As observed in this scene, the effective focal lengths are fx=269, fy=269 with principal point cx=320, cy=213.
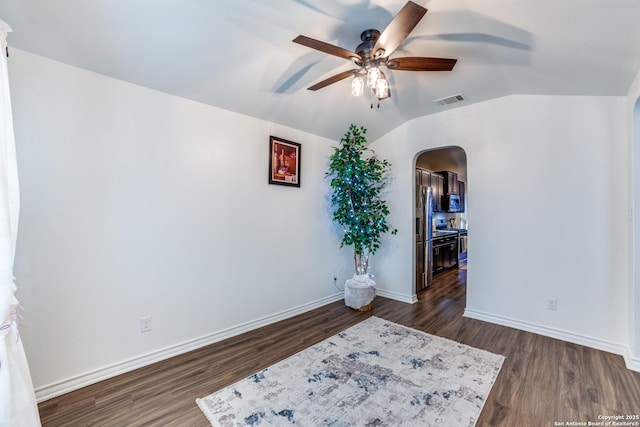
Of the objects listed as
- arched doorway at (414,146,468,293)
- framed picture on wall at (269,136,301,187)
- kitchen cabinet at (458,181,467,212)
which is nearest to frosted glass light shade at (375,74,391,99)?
framed picture on wall at (269,136,301,187)

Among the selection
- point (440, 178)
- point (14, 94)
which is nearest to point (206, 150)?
point (14, 94)

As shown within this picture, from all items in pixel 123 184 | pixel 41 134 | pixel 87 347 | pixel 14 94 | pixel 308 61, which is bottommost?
pixel 87 347

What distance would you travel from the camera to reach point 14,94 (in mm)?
1841

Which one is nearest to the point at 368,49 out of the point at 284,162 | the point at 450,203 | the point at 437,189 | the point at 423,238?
the point at 284,162

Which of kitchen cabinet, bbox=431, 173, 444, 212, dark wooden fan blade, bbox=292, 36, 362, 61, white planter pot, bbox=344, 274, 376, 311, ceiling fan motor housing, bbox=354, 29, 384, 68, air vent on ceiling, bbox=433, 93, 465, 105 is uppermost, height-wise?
air vent on ceiling, bbox=433, 93, 465, 105

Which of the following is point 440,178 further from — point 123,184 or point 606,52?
point 123,184

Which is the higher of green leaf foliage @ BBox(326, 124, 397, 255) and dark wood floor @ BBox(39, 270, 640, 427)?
green leaf foliage @ BBox(326, 124, 397, 255)

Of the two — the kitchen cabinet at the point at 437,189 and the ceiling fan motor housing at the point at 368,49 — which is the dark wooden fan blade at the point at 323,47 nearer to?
the ceiling fan motor housing at the point at 368,49

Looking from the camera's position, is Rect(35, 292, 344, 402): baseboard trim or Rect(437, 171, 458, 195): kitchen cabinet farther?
Rect(437, 171, 458, 195): kitchen cabinet

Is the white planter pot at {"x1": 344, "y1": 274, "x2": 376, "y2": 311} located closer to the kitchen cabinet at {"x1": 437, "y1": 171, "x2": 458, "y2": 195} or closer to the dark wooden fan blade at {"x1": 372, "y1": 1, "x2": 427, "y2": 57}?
the dark wooden fan blade at {"x1": 372, "y1": 1, "x2": 427, "y2": 57}

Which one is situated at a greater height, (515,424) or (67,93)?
(67,93)

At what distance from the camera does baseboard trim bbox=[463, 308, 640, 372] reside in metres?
2.46

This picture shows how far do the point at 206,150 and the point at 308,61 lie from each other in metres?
A: 1.32

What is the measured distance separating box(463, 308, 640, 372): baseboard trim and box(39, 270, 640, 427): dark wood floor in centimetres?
8
